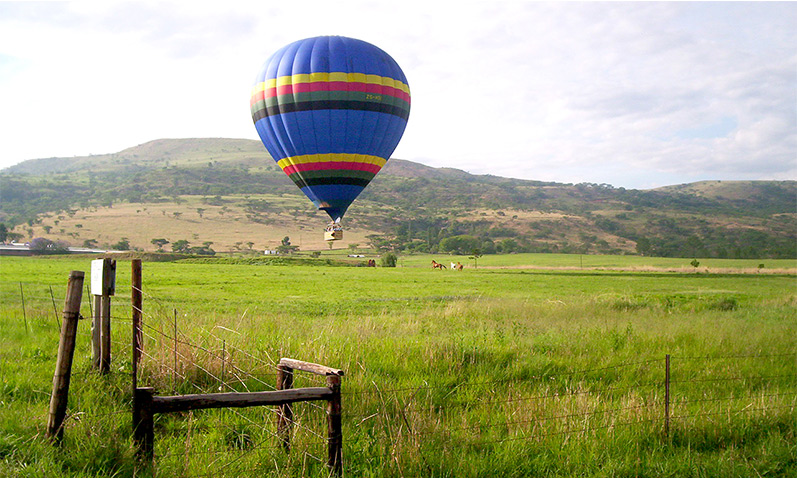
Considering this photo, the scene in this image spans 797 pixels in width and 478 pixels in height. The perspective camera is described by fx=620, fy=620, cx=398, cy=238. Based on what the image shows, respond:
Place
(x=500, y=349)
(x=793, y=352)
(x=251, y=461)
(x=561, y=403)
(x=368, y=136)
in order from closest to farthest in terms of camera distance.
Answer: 1. (x=251, y=461)
2. (x=561, y=403)
3. (x=500, y=349)
4. (x=793, y=352)
5. (x=368, y=136)

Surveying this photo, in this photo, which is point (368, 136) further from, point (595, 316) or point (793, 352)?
point (793, 352)

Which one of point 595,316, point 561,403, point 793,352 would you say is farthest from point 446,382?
point 595,316

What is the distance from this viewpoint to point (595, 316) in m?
22.6

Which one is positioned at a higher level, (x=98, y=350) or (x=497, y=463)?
(x=98, y=350)

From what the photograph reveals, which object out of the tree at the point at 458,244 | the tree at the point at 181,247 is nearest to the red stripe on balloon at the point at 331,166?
Answer: the tree at the point at 181,247

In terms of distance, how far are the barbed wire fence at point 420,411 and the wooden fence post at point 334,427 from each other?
37cm

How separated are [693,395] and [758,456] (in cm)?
247

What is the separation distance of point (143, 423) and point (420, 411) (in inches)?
157

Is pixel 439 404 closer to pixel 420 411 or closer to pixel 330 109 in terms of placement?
pixel 420 411

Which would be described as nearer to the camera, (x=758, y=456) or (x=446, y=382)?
(x=758, y=456)

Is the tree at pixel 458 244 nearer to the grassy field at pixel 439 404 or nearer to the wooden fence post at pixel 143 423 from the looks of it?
the grassy field at pixel 439 404

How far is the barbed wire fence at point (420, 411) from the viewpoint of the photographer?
6875 mm

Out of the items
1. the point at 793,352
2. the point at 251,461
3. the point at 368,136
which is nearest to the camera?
the point at 251,461

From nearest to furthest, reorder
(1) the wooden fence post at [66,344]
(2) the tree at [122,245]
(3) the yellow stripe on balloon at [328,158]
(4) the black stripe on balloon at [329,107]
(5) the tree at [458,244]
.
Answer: (1) the wooden fence post at [66,344] < (4) the black stripe on balloon at [329,107] < (3) the yellow stripe on balloon at [328,158] < (2) the tree at [122,245] < (5) the tree at [458,244]
